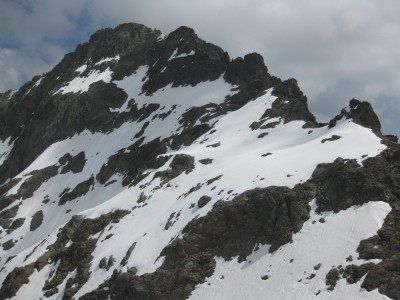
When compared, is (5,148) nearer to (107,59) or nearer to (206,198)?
(107,59)

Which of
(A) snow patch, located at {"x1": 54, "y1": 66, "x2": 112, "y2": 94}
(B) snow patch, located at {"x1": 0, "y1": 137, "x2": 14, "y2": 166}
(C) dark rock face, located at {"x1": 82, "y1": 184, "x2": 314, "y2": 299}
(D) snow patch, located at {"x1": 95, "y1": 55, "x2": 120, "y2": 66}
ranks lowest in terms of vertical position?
(C) dark rock face, located at {"x1": 82, "y1": 184, "x2": 314, "y2": 299}

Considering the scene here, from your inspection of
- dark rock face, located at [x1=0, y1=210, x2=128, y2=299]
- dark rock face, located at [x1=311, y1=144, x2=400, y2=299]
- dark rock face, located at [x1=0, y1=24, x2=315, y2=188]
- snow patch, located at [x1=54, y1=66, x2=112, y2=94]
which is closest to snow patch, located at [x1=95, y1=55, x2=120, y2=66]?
dark rock face, located at [x1=0, y1=24, x2=315, y2=188]

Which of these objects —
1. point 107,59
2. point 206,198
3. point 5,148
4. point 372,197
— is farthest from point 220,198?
point 5,148

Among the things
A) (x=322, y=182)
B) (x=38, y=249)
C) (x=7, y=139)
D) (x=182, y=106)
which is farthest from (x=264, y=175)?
(x=7, y=139)

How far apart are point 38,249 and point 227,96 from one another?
4484 centimetres

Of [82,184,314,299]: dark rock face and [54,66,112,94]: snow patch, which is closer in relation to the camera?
[82,184,314,299]: dark rock face

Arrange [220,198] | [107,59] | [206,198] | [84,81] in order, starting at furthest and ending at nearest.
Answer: [107,59] < [84,81] < [206,198] < [220,198]

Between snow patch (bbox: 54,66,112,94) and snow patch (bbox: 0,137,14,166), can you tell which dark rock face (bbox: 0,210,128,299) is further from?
snow patch (bbox: 0,137,14,166)

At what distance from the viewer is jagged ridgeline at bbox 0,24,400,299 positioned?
28.6m

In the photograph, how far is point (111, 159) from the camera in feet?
252

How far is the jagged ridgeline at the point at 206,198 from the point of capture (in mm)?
28609

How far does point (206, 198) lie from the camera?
130 ft

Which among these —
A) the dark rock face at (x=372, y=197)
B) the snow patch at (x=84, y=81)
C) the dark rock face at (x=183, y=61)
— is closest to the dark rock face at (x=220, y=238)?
the dark rock face at (x=372, y=197)

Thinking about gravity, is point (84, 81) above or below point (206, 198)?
above
